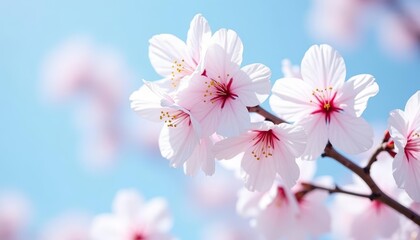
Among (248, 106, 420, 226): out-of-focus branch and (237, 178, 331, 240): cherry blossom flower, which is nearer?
(248, 106, 420, 226): out-of-focus branch

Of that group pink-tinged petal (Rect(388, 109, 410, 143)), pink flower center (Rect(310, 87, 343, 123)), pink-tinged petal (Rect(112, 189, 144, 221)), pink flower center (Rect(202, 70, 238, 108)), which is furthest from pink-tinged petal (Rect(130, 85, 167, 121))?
pink-tinged petal (Rect(112, 189, 144, 221))

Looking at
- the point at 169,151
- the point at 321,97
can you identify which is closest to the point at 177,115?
the point at 169,151

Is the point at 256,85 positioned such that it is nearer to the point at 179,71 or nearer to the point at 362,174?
the point at 179,71

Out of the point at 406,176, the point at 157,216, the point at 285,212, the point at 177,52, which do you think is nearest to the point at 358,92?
the point at 406,176

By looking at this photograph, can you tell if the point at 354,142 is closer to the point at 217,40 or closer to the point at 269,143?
the point at 269,143

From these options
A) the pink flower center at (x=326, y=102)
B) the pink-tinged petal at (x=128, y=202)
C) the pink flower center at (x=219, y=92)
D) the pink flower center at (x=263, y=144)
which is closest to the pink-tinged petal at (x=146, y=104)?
the pink flower center at (x=219, y=92)

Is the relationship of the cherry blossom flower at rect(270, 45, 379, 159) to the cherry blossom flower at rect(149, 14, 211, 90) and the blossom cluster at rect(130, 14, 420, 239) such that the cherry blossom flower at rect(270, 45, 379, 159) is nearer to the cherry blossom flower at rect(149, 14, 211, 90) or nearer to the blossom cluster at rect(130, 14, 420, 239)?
the blossom cluster at rect(130, 14, 420, 239)
